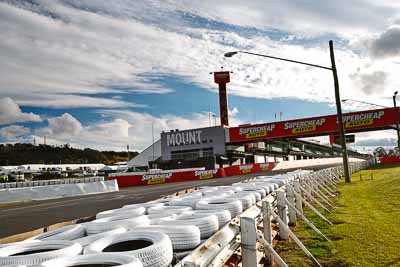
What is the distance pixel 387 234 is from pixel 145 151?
64993 millimetres

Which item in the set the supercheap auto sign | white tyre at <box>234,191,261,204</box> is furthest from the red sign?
white tyre at <box>234,191,261,204</box>

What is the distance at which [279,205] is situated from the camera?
7.01 m

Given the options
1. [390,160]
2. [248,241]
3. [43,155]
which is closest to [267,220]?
[248,241]

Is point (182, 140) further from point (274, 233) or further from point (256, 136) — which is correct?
point (274, 233)

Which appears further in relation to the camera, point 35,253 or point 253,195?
point 253,195

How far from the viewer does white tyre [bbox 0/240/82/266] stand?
10.5ft

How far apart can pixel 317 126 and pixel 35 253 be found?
150 feet

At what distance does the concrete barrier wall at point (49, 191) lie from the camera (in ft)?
77.8

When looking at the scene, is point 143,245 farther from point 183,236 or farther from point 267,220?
point 267,220

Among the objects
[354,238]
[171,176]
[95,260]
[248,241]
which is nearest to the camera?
[95,260]

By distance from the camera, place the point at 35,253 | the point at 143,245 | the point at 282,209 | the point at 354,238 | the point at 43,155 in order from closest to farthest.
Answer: the point at 35,253, the point at 143,245, the point at 354,238, the point at 282,209, the point at 43,155

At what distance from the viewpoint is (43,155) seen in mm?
122812

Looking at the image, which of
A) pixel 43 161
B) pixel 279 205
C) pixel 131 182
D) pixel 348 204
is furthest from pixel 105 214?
pixel 43 161

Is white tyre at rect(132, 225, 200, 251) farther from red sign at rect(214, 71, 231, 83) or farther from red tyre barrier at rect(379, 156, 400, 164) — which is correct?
red sign at rect(214, 71, 231, 83)
